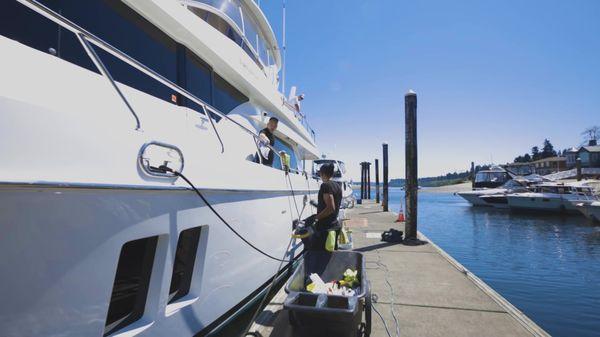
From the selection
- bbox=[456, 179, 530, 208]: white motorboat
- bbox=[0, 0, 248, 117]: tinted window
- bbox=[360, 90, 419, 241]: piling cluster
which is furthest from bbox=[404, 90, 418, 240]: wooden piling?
bbox=[456, 179, 530, 208]: white motorboat

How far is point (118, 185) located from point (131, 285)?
1181 mm

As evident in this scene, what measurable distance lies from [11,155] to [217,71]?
3220 mm

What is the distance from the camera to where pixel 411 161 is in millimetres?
7980

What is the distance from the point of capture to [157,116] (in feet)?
8.40

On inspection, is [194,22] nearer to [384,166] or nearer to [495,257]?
[495,257]

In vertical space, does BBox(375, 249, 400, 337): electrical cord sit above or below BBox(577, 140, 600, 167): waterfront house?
below

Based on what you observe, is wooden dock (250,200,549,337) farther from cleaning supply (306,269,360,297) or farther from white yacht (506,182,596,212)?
white yacht (506,182,596,212)

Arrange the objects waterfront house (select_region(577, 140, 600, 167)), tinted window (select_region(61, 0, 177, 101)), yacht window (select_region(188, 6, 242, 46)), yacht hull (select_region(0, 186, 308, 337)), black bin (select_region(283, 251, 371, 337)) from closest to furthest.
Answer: yacht hull (select_region(0, 186, 308, 337)), black bin (select_region(283, 251, 371, 337)), tinted window (select_region(61, 0, 177, 101)), yacht window (select_region(188, 6, 242, 46)), waterfront house (select_region(577, 140, 600, 167))

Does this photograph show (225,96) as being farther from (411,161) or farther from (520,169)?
(520,169)

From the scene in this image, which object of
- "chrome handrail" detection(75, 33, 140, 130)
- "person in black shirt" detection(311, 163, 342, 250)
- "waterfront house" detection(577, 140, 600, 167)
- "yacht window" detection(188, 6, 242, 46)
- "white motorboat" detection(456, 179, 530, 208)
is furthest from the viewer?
"waterfront house" detection(577, 140, 600, 167)

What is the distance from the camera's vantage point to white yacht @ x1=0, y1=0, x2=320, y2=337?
4.40 ft

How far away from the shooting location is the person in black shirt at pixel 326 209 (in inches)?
159

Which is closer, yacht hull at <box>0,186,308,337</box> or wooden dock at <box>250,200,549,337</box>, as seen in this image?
yacht hull at <box>0,186,308,337</box>

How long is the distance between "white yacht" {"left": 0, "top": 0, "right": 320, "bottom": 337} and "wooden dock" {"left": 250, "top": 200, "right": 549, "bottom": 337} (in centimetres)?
129
